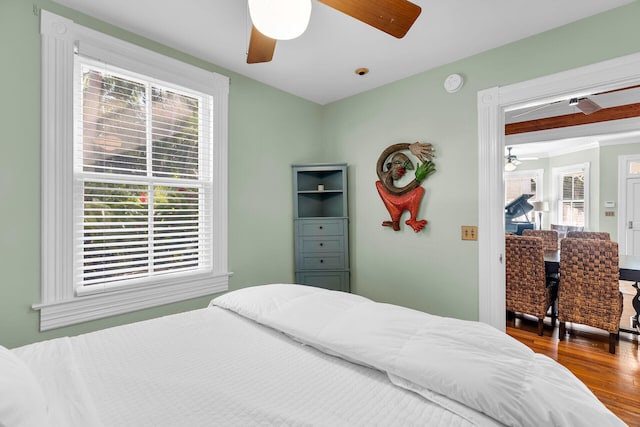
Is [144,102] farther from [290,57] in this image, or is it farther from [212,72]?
[290,57]

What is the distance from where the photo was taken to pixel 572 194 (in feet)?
21.6

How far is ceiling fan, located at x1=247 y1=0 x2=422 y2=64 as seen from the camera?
117 centimetres

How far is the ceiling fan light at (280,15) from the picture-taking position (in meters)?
1.15

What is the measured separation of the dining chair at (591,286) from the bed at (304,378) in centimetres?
248

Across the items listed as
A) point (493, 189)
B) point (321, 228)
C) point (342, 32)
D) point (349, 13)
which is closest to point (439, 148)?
point (493, 189)

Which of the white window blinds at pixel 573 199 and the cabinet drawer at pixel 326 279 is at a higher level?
the white window blinds at pixel 573 199

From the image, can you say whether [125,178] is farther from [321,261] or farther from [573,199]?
[573,199]

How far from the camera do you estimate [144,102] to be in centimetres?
219

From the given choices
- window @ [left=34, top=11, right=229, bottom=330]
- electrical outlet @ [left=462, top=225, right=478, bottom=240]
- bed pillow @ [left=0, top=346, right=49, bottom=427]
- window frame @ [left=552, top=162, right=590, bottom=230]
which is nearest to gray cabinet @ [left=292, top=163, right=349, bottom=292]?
window @ [left=34, top=11, right=229, bottom=330]

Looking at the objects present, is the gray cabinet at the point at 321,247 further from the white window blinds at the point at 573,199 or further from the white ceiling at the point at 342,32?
the white window blinds at the point at 573,199

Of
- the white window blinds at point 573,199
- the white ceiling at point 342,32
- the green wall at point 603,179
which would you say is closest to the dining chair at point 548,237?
the green wall at point 603,179

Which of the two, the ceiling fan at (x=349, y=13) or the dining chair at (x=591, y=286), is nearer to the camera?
the ceiling fan at (x=349, y=13)

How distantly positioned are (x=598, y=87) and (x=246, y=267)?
2825 mm

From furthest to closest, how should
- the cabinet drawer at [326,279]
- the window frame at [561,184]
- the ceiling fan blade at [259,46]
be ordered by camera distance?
the window frame at [561,184] → the cabinet drawer at [326,279] → the ceiling fan blade at [259,46]
